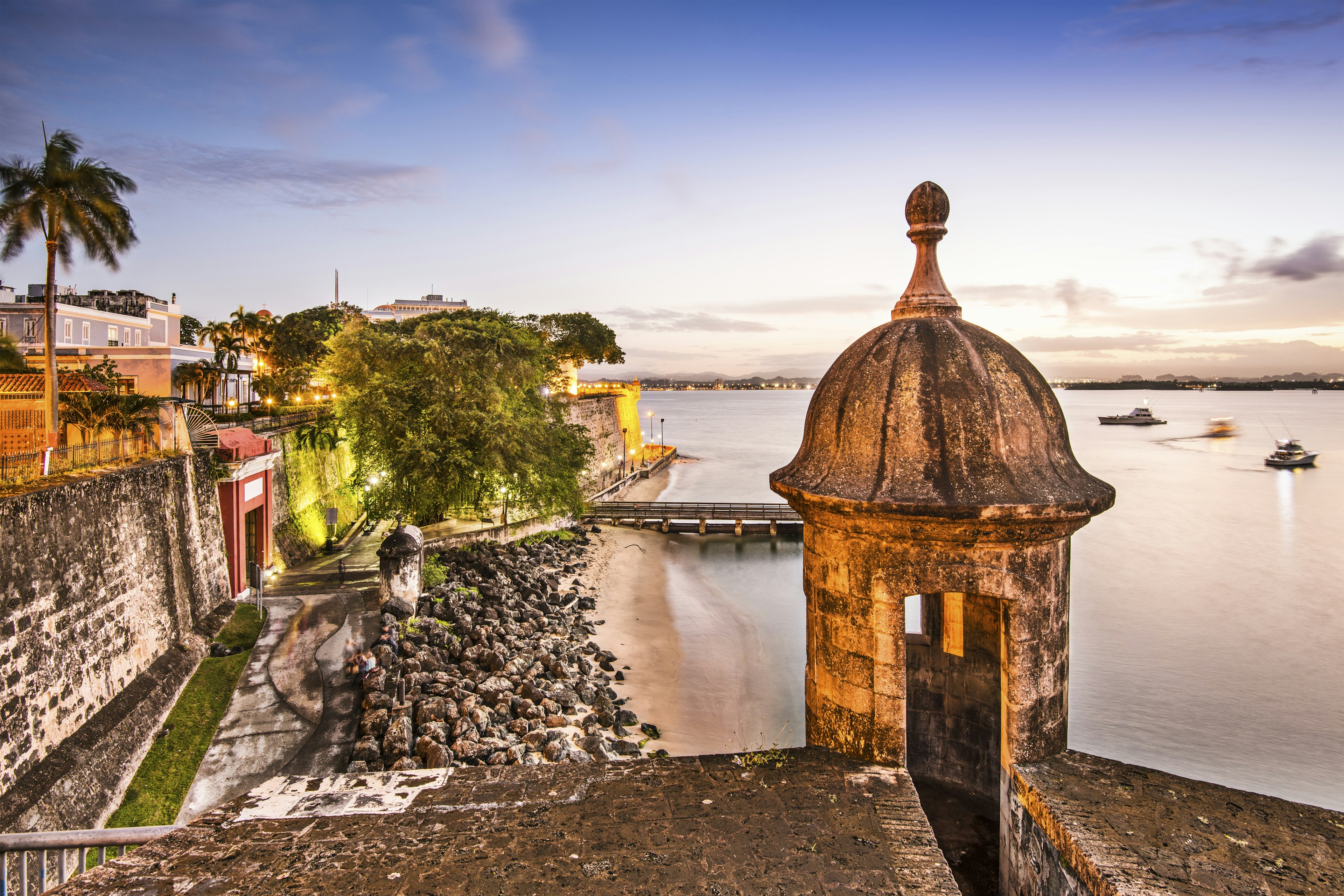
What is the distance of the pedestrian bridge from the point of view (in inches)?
1299

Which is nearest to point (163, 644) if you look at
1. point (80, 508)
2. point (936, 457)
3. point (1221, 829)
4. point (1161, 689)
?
point (80, 508)

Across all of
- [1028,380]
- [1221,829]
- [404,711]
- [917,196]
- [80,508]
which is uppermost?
[917,196]

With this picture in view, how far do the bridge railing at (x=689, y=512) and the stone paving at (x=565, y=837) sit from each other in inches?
1130

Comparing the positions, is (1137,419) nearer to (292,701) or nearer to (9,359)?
(292,701)

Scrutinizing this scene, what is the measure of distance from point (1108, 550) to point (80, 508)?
3635cm

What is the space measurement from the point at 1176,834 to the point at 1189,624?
24126mm

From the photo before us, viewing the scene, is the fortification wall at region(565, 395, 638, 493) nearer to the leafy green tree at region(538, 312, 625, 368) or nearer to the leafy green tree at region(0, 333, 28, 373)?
the leafy green tree at region(538, 312, 625, 368)

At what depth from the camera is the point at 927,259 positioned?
16.4 feet

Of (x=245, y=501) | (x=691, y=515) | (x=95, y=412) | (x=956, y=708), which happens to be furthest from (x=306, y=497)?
(x=956, y=708)

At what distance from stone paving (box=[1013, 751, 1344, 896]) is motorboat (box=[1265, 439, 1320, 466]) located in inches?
2968

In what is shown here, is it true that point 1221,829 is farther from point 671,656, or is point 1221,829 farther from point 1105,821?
point 671,656

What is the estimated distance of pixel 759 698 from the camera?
51.3ft

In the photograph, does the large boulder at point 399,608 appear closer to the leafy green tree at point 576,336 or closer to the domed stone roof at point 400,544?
the domed stone roof at point 400,544

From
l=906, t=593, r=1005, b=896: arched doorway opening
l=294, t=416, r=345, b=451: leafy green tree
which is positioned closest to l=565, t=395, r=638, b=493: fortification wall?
l=294, t=416, r=345, b=451: leafy green tree
